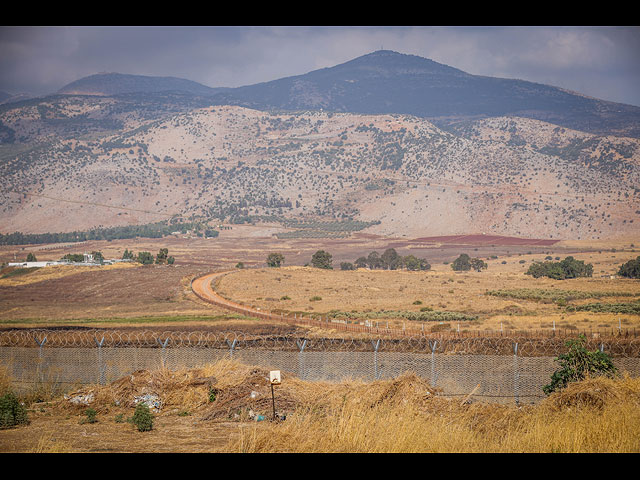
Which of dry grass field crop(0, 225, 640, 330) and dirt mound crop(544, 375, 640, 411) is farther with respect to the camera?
dry grass field crop(0, 225, 640, 330)

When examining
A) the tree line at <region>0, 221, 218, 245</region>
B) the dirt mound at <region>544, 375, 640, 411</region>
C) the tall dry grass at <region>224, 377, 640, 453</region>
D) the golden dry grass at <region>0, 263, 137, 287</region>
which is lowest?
the golden dry grass at <region>0, 263, 137, 287</region>

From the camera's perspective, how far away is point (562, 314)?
48562 mm

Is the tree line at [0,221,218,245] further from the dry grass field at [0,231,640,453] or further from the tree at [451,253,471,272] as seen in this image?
the tree at [451,253,471,272]

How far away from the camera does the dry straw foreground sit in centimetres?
927

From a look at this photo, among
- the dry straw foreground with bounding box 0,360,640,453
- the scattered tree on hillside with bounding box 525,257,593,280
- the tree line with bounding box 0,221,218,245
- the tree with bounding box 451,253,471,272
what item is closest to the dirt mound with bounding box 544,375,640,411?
the dry straw foreground with bounding box 0,360,640,453

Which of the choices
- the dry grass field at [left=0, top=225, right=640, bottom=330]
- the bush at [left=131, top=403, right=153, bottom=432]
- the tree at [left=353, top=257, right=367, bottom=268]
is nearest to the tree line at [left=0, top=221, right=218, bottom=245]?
the dry grass field at [left=0, top=225, right=640, bottom=330]

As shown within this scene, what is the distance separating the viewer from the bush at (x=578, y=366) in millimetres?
15538

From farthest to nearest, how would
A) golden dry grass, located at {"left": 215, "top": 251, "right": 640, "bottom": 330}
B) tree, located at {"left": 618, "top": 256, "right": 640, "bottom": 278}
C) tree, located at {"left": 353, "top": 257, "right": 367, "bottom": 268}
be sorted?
1. tree, located at {"left": 353, "top": 257, "right": 367, "bottom": 268}
2. tree, located at {"left": 618, "top": 256, "right": 640, "bottom": 278}
3. golden dry grass, located at {"left": 215, "top": 251, "right": 640, "bottom": 330}

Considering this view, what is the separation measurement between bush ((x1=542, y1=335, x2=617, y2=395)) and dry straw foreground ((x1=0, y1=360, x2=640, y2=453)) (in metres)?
1.31

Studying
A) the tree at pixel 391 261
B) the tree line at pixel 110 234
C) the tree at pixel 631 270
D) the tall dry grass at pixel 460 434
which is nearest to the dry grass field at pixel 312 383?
the tall dry grass at pixel 460 434

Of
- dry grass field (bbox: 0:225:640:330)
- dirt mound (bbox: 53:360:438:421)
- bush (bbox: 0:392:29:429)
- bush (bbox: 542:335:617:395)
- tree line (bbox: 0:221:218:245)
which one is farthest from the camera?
tree line (bbox: 0:221:218:245)

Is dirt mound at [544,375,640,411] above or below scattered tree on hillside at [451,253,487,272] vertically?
above

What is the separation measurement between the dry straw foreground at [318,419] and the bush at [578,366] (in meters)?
1.31
